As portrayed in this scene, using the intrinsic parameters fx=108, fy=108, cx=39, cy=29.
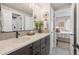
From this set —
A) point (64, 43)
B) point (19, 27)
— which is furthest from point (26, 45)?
point (64, 43)

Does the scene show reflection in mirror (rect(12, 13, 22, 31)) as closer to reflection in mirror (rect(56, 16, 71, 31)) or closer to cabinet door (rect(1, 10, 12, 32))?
cabinet door (rect(1, 10, 12, 32))

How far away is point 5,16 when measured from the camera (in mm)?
1820

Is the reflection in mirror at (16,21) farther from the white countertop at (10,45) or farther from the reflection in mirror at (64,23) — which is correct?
the reflection in mirror at (64,23)

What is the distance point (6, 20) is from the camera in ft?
6.02

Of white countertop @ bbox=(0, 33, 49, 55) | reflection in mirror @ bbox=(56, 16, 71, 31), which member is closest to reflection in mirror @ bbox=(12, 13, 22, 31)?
white countertop @ bbox=(0, 33, 49, 55)

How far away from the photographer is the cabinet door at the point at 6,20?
1782mm

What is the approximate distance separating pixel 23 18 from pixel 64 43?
2.10m

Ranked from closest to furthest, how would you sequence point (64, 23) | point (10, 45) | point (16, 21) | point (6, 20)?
point (10, 45) → point (6, 20) → point (16, 21) → point (64, 23)

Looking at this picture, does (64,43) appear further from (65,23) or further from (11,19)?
(11,19)

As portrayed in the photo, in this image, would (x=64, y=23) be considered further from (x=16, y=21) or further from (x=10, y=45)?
(x=10, y=45)

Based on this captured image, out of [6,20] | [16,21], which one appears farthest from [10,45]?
[16,21]

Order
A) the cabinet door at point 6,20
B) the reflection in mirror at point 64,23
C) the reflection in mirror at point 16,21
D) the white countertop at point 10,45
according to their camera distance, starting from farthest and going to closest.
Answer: the reflection in mirror at point 64,23 → the reflection in mirror at point 16,21 → the cabinet door at point 6,20 → the white countertop at point 10,45

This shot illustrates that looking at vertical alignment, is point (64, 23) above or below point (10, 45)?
above

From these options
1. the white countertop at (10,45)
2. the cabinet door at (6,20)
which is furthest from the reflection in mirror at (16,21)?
the white countertop at (10,45)
